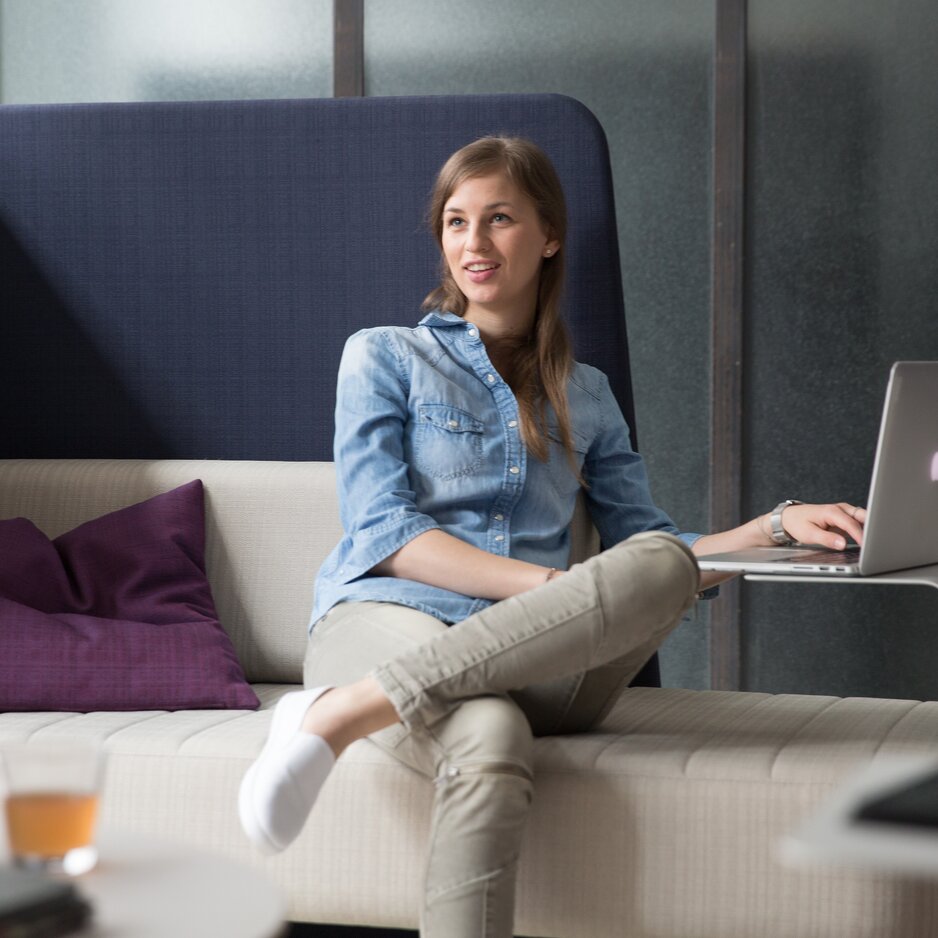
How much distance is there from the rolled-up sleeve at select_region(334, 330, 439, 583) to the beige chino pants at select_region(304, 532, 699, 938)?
27cm

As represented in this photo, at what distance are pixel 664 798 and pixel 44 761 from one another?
92cm

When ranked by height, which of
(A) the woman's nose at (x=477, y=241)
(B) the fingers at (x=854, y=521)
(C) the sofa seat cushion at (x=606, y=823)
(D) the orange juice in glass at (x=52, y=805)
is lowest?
(C) the sofa seat cushion at (x=606, y=823)

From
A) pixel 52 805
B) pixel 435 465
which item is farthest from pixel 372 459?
pixel 52 805

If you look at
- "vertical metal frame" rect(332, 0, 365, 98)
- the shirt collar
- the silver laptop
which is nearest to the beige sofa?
the silver laptop

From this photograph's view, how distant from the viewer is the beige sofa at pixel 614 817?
1618 mm

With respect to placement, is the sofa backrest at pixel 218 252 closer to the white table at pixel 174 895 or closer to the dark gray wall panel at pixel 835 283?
the dark gray wall panel at pixel 835 283

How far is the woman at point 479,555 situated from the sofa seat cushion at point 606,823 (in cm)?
10

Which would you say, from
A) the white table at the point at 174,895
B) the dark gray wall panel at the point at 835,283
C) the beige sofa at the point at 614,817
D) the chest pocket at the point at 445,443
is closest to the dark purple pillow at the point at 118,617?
the beige sofa at the point at 614,817

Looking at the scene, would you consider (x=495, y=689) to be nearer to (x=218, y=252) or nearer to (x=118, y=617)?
(x=118, y=617)

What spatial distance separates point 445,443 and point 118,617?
620mm

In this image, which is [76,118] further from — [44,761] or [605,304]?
[44,761]

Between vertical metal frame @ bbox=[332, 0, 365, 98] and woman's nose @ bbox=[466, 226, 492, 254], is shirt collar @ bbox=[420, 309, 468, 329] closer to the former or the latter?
woman's nose @ bbox=[466, 226, 492, 254]

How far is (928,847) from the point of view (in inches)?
22.9

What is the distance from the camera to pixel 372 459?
6.37 feet
